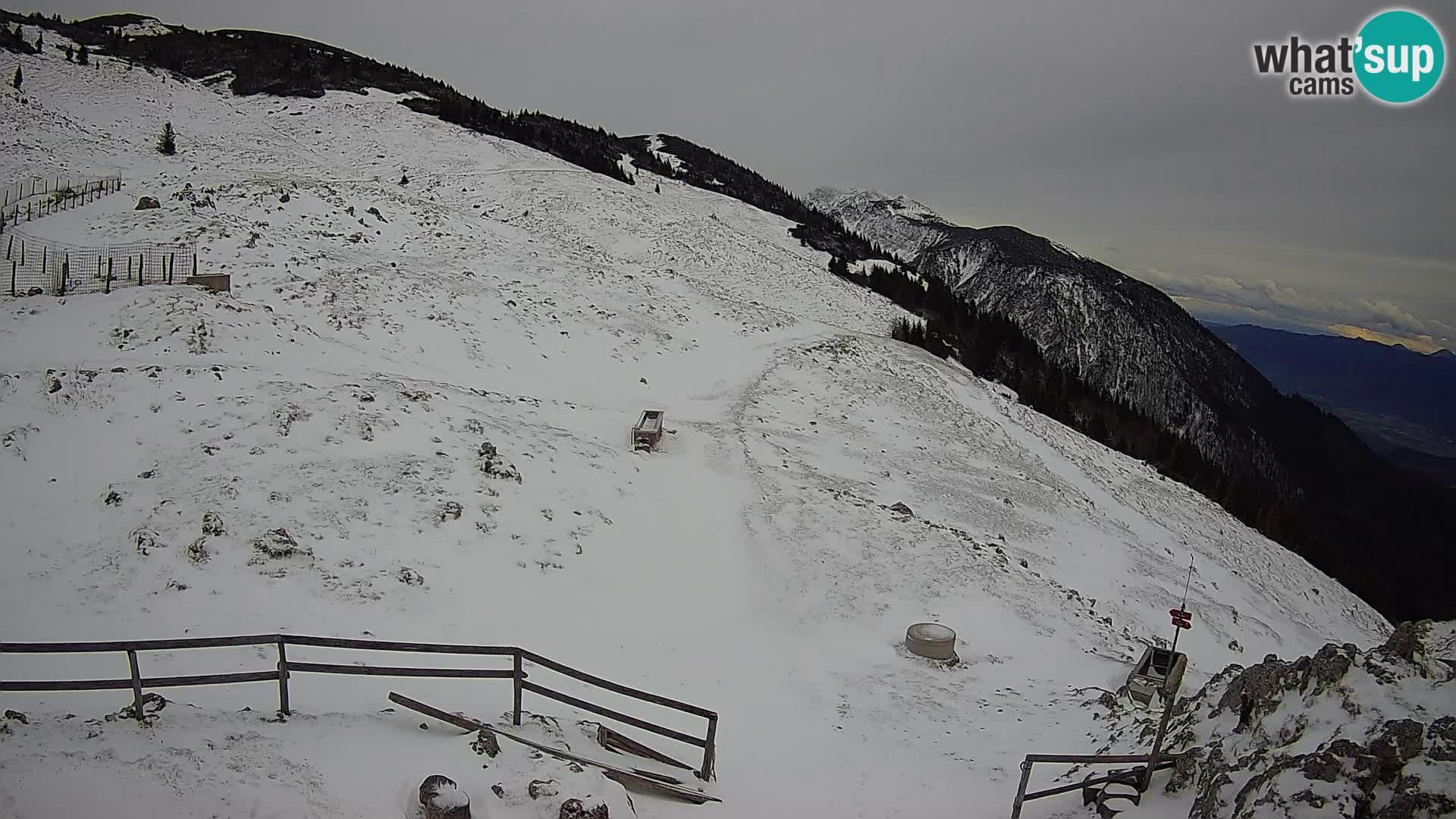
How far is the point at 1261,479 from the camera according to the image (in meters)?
61.8

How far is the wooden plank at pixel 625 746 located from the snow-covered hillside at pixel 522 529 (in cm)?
42

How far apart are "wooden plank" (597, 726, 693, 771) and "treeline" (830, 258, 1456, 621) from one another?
1551 cm

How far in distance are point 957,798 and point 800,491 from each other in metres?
9.32

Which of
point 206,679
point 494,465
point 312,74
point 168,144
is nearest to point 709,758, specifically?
point 206,679

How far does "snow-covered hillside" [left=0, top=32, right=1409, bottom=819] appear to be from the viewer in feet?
23.1

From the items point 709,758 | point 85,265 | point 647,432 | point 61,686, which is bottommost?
point 709,758

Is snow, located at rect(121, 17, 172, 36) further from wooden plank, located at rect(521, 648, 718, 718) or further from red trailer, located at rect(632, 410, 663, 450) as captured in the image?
wooden plank, located at rect(521, 648, 718, 718)

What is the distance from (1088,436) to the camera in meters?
30.7

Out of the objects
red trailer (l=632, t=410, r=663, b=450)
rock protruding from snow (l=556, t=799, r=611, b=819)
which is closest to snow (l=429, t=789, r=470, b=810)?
rock protruding from snow (l=556, t=799, r=611, b=819)

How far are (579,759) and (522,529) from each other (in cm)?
651

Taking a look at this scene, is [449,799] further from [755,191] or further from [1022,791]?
[755,191]

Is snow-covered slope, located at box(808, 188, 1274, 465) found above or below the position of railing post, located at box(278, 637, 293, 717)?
above

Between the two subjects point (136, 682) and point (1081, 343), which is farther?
point (1081, 343)

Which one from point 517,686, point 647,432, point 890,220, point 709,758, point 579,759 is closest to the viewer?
point 579,759
